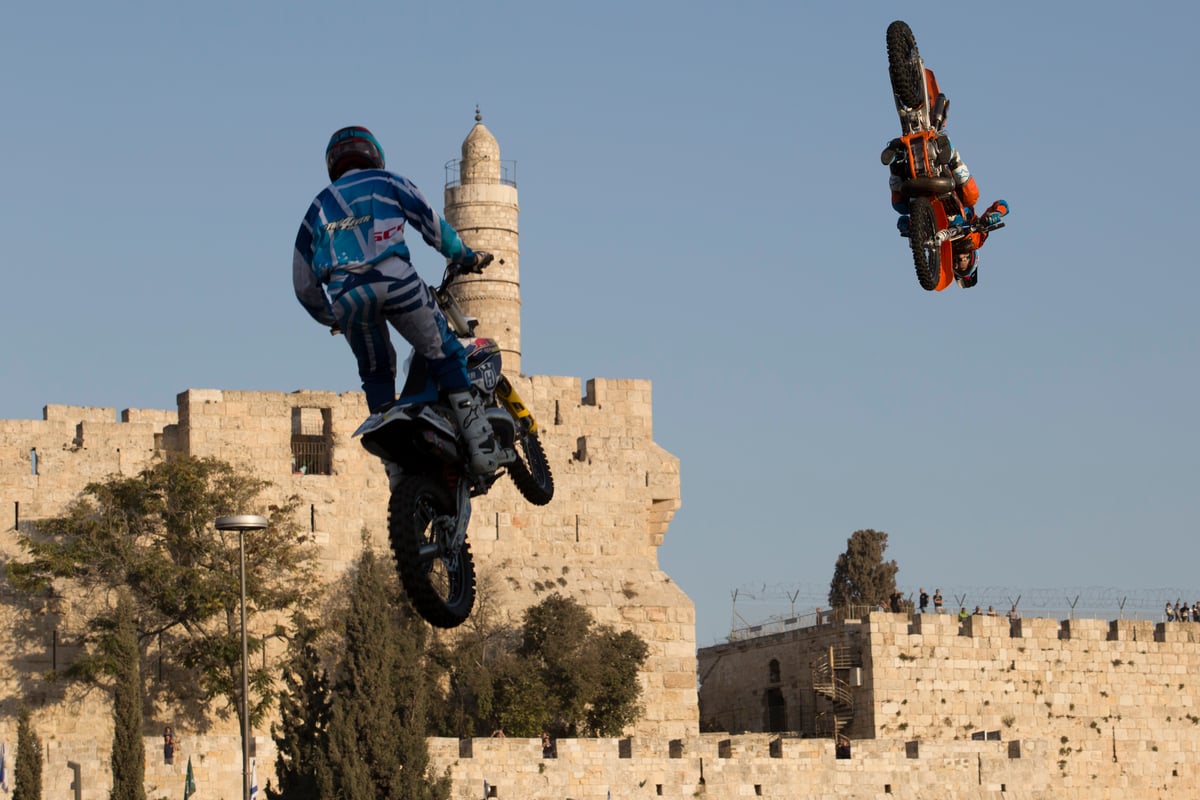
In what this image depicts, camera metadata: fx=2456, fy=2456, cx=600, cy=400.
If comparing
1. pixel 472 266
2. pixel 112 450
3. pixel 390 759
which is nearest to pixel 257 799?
pixel 390 759

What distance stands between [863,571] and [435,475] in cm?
7002

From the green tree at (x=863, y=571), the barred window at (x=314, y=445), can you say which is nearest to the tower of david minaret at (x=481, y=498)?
the barred window at (x=314, y=445)

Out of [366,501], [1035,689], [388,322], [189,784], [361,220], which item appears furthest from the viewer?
[1035,689]

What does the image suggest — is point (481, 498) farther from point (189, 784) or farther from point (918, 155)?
point (918, 155)

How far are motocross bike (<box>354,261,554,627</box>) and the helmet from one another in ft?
2.54

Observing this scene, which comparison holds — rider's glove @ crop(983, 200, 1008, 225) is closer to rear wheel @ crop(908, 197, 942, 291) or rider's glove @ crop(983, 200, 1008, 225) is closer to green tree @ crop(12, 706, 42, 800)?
rear wheel @ crop(908, 197, 942, 291)

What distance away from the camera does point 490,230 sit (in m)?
66.1

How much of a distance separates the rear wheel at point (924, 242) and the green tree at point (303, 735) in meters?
26.4

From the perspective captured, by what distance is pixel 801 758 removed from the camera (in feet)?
175

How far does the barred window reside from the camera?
5912 cm

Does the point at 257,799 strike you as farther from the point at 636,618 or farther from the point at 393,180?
the point at 393,180

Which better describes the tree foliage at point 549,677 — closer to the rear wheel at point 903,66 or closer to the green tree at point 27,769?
the green tree at point 27,769

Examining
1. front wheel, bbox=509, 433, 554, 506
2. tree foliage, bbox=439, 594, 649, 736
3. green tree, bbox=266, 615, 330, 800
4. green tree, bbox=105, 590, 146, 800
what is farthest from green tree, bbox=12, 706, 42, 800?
front wheel, bbox=509, 433, 554, 506

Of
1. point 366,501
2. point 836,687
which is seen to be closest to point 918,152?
point 366,501
